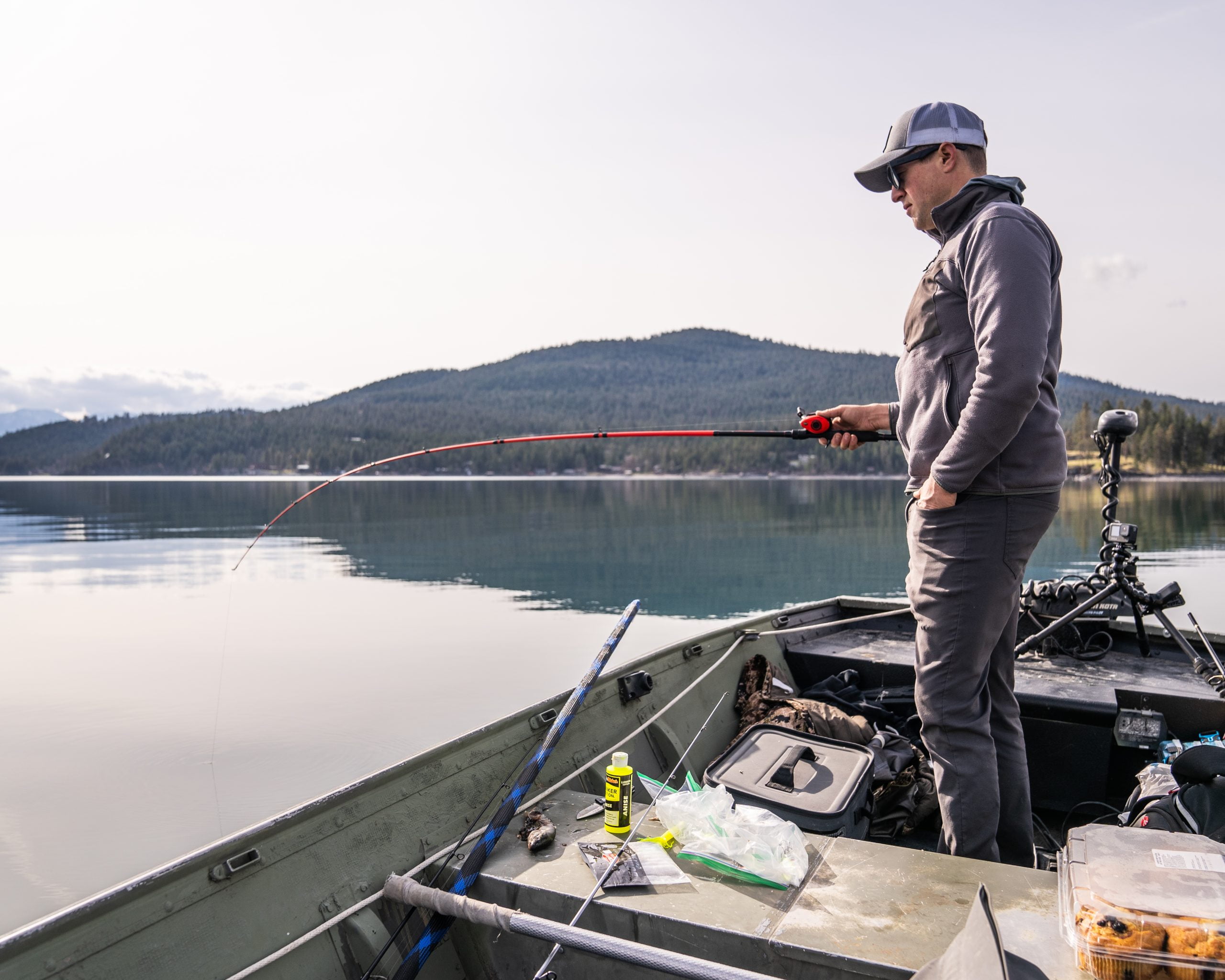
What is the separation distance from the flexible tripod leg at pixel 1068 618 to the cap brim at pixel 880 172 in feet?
7.70

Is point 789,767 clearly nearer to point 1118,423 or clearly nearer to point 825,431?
point 825,431

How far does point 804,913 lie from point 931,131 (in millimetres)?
1885

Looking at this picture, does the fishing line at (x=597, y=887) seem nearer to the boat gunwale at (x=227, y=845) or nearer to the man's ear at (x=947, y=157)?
the boat gunwale at (x=227, y=845)

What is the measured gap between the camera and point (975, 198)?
225 cm

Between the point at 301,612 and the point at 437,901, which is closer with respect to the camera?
the point at 437,901

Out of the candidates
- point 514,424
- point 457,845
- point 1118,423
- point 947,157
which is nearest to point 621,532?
point 1118,423

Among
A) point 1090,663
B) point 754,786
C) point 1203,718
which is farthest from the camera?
point 1090,663

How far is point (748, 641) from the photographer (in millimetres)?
4328

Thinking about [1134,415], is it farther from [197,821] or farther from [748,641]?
[197,821]

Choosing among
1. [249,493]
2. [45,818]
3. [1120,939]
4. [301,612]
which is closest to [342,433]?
[249,493]

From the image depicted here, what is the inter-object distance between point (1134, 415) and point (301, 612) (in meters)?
13.9

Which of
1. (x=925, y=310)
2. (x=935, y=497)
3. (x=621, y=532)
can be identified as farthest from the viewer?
(x=621, y=532)

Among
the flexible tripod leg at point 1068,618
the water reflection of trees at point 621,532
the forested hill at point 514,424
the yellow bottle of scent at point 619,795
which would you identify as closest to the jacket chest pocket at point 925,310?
the yellow bottle of scent at point 619,795

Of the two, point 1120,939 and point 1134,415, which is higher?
point 1134,415
